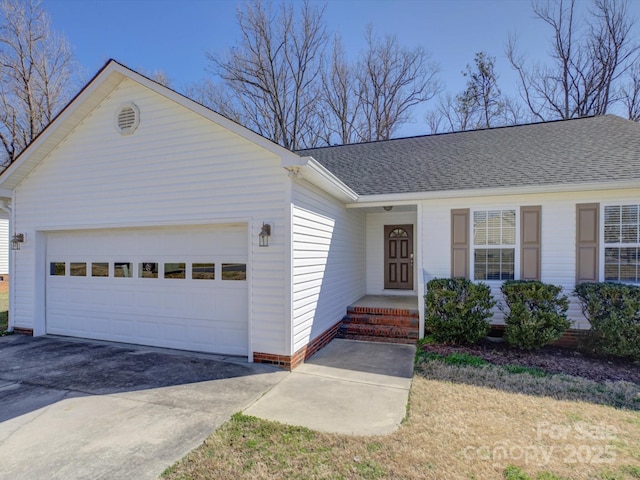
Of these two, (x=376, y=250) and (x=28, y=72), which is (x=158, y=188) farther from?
(x=28, y=72)

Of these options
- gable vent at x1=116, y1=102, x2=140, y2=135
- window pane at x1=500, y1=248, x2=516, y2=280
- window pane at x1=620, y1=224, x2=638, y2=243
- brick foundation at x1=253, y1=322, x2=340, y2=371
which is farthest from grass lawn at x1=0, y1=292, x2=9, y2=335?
window pane at x1=620, y1=224, x2=638, y2=243

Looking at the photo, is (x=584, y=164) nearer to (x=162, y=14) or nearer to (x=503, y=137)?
(x=503, y=137)

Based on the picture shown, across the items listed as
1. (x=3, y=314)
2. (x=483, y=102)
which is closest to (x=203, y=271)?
(x=3, y=314)

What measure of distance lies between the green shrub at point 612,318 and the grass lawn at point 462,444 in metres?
1.50

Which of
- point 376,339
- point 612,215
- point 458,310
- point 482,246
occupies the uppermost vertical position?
point 612,215

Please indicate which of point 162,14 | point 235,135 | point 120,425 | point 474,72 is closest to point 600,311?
point 235,135

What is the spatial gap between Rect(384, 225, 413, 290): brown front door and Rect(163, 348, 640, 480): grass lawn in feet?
18.7

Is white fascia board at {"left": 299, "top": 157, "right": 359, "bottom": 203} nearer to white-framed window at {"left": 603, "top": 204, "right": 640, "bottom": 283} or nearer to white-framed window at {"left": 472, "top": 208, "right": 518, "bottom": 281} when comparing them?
white-framed window at {"left": 472, "top": 208, "right": 518, "bottom": 281}

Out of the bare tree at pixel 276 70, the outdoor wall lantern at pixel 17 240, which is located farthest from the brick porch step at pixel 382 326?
the bare tree at pixel 276 70

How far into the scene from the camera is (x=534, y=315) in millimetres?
6219

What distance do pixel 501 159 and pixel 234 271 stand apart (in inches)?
274

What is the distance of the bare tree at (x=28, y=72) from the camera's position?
60.1 ft

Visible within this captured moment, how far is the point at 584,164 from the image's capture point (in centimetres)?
727

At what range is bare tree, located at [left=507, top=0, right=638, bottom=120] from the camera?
1719 cm
